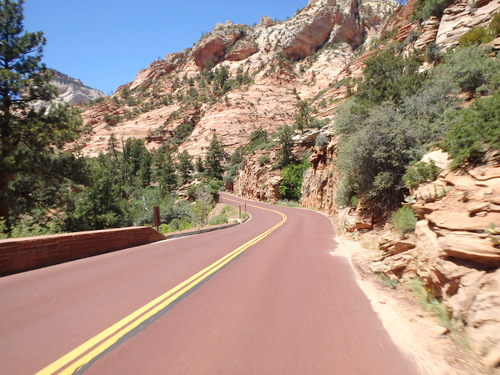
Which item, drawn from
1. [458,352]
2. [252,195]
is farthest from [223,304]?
[252,195]

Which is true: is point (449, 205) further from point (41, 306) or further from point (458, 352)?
point (41, 306)

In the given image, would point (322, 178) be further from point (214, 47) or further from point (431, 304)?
point (214, 47)

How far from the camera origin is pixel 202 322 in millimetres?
3701

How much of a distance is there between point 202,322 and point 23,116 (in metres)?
19.1

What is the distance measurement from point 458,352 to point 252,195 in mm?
51100

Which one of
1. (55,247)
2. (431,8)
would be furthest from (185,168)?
(55,247)

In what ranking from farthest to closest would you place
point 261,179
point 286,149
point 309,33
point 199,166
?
1. point 309,33
2. point 199,166
3. point 261,179
4. point 286,149

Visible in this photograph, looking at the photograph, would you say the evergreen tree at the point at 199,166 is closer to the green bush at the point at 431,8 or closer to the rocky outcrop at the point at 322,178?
the rocky outcrop at the point at 322,178

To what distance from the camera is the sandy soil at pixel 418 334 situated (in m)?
2.86

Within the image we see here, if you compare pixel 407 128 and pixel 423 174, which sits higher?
pixel 407 128

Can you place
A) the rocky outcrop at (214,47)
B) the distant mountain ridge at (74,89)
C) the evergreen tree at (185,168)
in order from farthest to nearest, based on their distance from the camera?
the distant mountain ridge at (74,89) < the rocky outcrop at (214,47) < the evergreen tree at (185,168)

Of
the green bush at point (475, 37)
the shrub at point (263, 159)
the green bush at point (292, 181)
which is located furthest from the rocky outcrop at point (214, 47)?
the green bush at point (475, 37)

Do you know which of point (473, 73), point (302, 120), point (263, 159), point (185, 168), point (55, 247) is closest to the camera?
point (55, 247)

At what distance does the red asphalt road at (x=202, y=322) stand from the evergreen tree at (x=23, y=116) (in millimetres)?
11918
